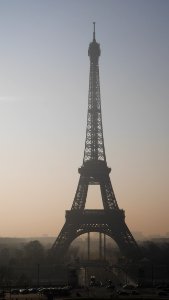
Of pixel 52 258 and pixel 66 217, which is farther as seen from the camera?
pixel 66 217

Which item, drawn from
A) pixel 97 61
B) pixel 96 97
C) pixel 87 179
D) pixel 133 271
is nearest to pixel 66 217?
pixel 87 179

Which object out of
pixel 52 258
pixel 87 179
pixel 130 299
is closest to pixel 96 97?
pixel 87 179

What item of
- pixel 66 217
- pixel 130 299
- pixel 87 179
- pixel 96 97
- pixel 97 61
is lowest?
pixel 130 299

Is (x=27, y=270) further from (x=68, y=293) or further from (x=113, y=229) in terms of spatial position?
(x=68, y=293)

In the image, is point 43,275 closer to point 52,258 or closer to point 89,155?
point 52,258

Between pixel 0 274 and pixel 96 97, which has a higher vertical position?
pixel 96 97

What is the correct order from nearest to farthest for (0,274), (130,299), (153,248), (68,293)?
(130,299) → (68,293) → (0,274) → (153,248)

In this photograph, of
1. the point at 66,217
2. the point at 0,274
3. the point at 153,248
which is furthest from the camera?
the point at 153,248
